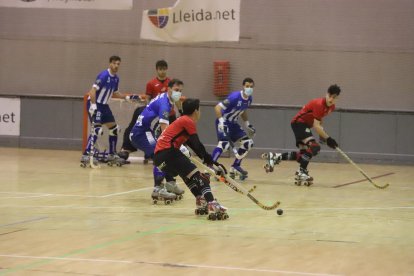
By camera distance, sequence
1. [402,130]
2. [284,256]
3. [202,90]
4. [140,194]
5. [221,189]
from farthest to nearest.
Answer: [202,90]
[402,130]
[221,189]
[140,194]
[284,256]

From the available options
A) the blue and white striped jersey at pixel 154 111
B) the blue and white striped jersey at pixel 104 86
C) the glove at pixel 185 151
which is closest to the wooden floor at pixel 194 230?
the glove at pixel 185 151

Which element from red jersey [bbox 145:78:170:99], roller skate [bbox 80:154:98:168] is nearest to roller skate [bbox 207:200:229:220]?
roller skate [bbox 80:154:98:168]

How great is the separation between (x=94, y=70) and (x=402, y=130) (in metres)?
7.32

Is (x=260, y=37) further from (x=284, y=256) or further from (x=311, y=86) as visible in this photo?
(x=284, y=256)

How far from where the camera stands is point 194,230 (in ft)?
27.0

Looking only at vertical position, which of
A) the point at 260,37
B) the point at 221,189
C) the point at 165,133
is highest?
the point at 260,37

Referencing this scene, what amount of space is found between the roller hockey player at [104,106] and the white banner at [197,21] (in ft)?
10.7

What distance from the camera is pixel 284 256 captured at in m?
6.93

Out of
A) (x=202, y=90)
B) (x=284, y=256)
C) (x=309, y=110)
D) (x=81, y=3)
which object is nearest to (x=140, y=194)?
(x=309, y=110)

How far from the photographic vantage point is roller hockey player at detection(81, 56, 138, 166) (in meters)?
15.5

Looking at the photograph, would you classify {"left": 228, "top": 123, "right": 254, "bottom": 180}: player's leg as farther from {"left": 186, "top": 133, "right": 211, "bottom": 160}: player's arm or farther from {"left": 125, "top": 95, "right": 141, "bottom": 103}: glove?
{"left": 186, "top": 133, "right": 211, "bottom": 160}: player's arm

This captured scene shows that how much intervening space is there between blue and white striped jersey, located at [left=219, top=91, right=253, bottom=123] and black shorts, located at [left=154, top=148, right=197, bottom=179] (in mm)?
4361

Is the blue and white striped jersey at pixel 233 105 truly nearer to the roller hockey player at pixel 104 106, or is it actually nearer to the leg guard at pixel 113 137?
the roller hockey player at pixel 104 106

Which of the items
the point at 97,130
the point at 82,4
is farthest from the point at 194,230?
the point at 82,4
